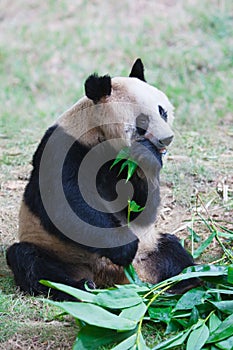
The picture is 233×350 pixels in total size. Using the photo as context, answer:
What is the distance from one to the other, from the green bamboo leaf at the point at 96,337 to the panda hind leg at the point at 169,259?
1.14 metres

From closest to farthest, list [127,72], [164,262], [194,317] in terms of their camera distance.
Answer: [194,317] < [164,262] < [127,72]

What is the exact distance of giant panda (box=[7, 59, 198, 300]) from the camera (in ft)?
13.2

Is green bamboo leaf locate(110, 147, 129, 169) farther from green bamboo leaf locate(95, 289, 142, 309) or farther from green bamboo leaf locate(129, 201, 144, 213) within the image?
green bamboo leaf locate(95, 289, 142, 309)

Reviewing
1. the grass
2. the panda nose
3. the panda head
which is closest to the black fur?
the panda head

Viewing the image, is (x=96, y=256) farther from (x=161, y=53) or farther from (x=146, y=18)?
(x=146, y=18)

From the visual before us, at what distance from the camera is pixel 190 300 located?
3561mm

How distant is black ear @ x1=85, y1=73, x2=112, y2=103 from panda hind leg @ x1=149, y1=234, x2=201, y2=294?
3.72ft

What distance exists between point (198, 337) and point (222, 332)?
0.13 meters

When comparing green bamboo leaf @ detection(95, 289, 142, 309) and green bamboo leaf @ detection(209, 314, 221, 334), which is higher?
green bamboo leaf @ detection(95, 289, 142, 309)

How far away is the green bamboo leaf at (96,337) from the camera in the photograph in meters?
3.18

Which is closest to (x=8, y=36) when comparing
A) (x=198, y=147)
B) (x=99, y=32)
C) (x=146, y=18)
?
(x=99, y=32)

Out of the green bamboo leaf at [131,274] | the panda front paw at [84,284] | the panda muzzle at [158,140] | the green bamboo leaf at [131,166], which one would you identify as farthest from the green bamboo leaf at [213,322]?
the panda muzzle at [158,140]

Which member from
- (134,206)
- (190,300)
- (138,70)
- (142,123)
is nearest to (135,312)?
(190,300)

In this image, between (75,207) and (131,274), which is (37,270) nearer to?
(75,207)
